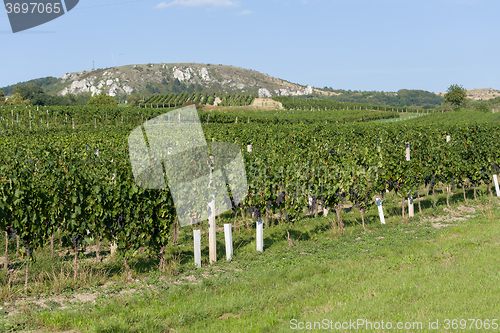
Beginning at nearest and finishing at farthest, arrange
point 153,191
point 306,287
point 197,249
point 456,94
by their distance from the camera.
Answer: point 306,287
point 153,191
point 197,249
point 456,94

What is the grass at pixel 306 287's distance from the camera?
17.7 ft

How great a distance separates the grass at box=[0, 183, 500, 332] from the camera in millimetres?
5398

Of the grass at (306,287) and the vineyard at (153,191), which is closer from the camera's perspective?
the grass at (306,287)

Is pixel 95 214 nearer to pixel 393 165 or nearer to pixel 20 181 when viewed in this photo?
pixel 20 181

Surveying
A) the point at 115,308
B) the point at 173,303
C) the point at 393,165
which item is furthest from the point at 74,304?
the point at 393,165

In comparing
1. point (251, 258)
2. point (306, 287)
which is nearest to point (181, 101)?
point (251, 258)

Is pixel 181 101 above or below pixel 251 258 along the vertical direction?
above

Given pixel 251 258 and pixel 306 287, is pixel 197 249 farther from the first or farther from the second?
pixel 306 287

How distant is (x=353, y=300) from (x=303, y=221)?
5889 millimetres

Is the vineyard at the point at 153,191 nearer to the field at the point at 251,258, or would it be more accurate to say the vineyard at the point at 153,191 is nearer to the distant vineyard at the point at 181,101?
the field at the point at 251,258

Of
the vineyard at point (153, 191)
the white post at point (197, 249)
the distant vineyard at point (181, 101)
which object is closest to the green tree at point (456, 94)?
the distant vineyard at point (181, 101)

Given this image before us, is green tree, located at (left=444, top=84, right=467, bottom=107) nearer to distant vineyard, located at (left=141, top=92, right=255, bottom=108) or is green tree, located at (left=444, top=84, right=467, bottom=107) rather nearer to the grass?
distant vineyard, located at (left=141, top=92, right=255, bottom=108)

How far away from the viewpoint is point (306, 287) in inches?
263

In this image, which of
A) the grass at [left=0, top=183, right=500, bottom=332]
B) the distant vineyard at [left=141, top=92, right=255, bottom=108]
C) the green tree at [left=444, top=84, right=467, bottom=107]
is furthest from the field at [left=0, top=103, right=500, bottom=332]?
the green tree at [left=444, top=84, right=467, bottom=107]
